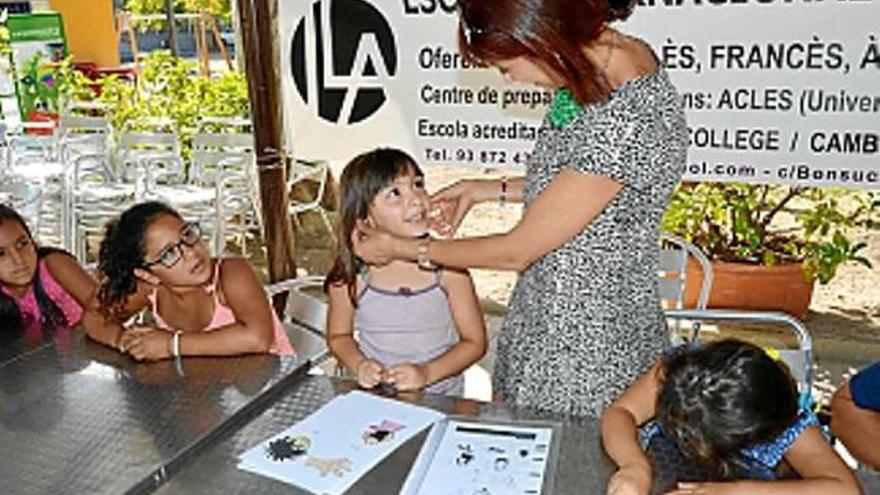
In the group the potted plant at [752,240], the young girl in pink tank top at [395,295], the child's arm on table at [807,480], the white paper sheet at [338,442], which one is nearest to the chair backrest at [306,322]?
the young girl in pink tank top at [395,295]

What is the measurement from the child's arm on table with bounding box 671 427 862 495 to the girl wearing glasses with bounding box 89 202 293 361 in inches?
38.2

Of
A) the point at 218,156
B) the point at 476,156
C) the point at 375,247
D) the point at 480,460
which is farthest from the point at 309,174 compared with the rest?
the point at 480,460

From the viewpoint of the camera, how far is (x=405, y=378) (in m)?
1.56

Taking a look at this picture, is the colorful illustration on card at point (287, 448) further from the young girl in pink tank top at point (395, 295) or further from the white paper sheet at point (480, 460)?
the young girl in pink tank top at point (395, 295)

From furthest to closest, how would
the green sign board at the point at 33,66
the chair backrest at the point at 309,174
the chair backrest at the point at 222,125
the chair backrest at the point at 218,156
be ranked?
the green sign board at the point at 33,66 < the chair backrest at the point at 222,125 < the chair backrest at the point at 309,174 < the chair backrest at the point at 218,156

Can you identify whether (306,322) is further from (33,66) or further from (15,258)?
(33,66)

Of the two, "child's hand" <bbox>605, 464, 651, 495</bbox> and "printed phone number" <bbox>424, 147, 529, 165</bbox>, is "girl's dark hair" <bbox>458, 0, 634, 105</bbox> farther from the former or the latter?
"printed phone number" <bbox>424, 147, 529, 165</bbox>

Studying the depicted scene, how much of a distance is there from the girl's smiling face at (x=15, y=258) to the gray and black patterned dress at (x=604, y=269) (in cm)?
Answer: 129

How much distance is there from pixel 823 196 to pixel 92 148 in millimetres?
4455

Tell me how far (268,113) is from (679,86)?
1552 mm

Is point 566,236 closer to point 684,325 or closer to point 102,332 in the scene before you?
point 102,332

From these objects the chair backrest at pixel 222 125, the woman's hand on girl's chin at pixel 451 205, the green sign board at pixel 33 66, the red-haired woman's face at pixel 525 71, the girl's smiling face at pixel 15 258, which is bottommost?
the girl's smiling face at pixel 15 258

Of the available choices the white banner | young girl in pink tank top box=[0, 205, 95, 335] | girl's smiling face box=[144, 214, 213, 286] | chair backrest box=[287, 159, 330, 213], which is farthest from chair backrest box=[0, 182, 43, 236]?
girl's smiling face box=[144, 214, 213, 286]

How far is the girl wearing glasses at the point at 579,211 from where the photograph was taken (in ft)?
4.36
